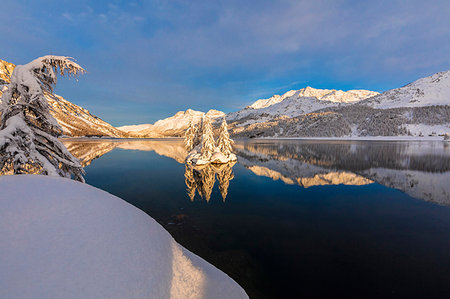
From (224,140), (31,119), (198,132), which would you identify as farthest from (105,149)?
(31,119)

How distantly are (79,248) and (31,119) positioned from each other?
22.8 feet

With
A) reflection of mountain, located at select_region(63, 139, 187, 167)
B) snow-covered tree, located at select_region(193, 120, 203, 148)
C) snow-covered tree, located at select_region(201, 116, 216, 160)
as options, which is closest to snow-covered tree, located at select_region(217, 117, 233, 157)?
snow-covered tree, located at select_region(201, 116, 216, 160)

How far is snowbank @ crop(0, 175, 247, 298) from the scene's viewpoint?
8.14ft

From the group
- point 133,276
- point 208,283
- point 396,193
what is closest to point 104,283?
point 133,276

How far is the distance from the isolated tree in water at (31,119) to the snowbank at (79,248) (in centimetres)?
319

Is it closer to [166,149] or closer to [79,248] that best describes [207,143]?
[79,248]

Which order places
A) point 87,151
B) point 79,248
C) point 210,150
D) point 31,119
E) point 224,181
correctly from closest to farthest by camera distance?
point 79,248 → point 31,119 → point 224,181 → point 210,150 → point 87,151

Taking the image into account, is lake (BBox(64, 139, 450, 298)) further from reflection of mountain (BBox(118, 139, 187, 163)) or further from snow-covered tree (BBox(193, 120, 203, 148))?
snow-covered tree (BBox(193, 120, 203, 148))

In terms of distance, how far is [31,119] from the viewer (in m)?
7.04

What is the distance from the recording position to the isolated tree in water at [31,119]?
6.26 m

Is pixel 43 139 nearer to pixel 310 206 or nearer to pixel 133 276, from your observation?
pixel 133 276

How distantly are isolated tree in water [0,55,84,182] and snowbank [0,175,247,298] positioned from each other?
3.19 metres

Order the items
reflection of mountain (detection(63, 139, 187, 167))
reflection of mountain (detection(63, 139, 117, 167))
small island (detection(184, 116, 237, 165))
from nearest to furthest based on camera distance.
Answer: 1. small island (detection(184, 116, 237, 165))
2. reflection of mountain (detection(63, 139, 117, 167))
3. reflection of mountain (detection(63, 139, 187, 167))

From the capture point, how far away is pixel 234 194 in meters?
19.6
